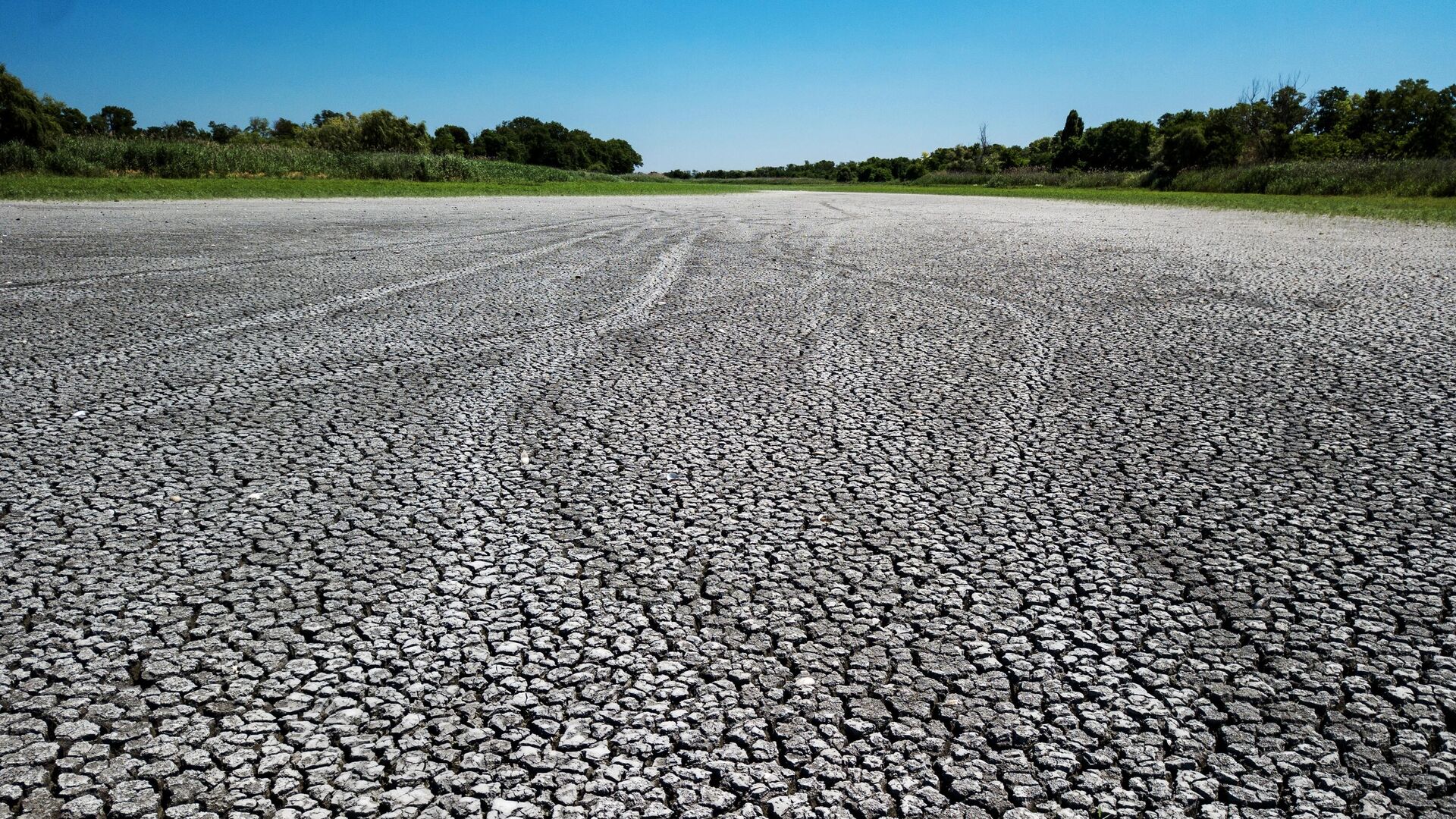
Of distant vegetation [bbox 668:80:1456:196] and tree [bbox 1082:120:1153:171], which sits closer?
distant vegetation [bbox 668:80:1456:196]

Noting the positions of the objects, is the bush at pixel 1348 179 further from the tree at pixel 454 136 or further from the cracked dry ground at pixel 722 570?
the tree at pixel 454 136

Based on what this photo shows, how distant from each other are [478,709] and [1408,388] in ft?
14.6

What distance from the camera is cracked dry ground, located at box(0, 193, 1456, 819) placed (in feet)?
5.24

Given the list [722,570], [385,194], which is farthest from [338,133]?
[722,570]

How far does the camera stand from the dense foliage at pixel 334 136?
1186 inches

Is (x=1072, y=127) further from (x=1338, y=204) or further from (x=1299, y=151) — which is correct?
(x=1338, y=204)

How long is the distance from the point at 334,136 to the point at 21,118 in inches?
1912

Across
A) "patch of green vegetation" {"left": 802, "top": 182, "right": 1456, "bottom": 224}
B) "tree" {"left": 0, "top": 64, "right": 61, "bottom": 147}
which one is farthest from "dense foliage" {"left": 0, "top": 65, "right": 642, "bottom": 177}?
"patch of green vegetation" {"left": 802, "top": 182, "right": 1456, "bottom": 224}

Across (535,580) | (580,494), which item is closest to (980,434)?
(580,494)

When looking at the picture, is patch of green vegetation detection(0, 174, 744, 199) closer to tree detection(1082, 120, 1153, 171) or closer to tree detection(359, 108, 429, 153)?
tree detection(359, 108, 429, 153)

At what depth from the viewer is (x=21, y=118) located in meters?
29.9

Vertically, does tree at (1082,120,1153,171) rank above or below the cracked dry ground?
above

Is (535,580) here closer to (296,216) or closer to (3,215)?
(296,216)

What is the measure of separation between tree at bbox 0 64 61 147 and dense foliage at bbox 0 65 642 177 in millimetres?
26
